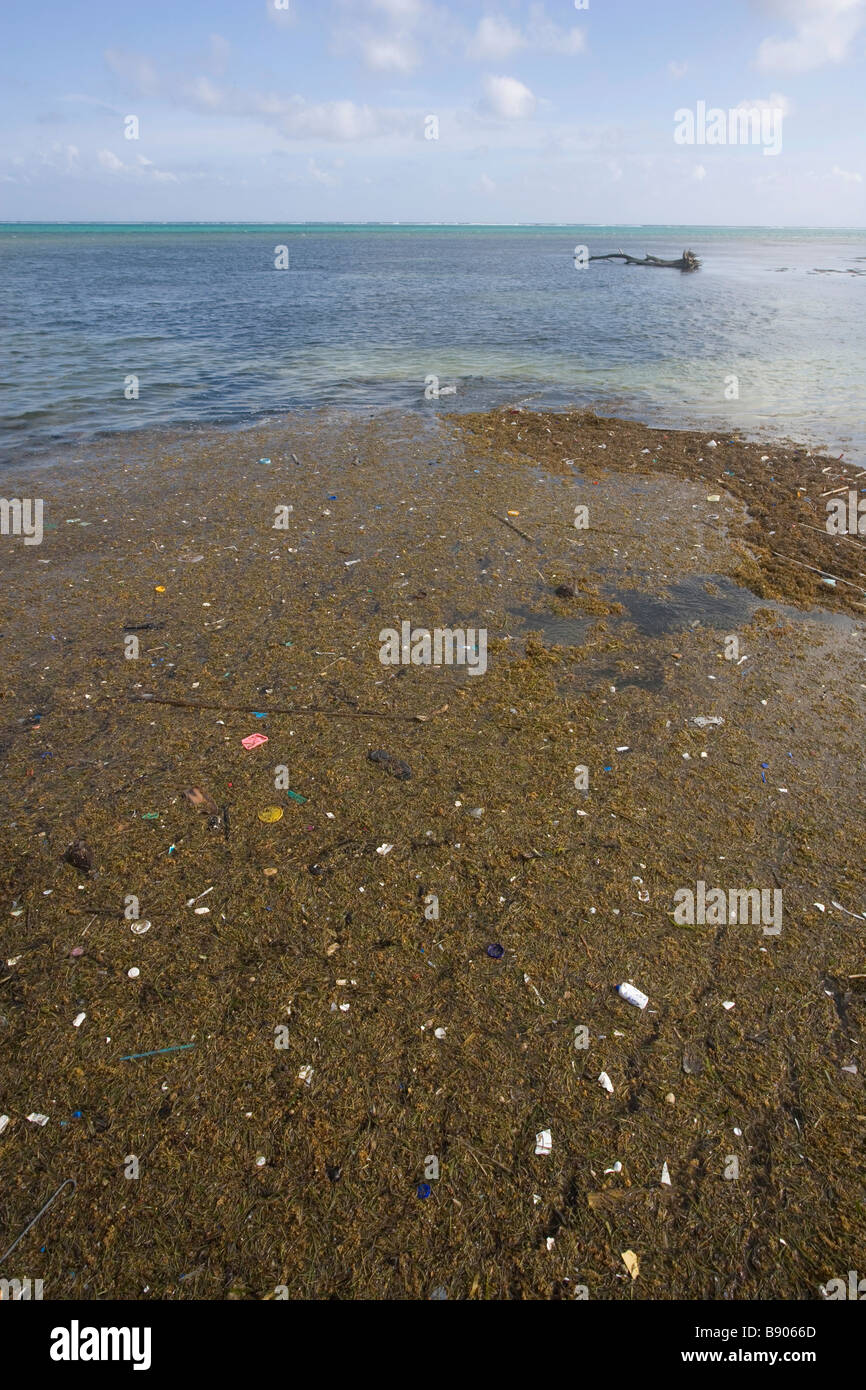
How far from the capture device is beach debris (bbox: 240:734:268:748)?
5918mm

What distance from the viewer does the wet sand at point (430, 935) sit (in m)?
3.08

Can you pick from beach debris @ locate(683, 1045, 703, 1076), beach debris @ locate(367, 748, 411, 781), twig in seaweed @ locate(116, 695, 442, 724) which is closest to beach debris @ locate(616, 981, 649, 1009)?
beach debris @ locate(683, 1045, 703, 1076)

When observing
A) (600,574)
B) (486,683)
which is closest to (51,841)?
(486,683)

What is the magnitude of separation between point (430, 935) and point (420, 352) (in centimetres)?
2440

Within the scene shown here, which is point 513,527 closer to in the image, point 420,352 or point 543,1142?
point 543,1142

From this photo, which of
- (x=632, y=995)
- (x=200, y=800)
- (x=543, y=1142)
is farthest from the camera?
(x=200, y=800)

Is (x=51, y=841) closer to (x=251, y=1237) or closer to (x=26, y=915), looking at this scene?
(x=26, y=915)

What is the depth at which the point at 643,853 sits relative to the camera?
4918 millimetres

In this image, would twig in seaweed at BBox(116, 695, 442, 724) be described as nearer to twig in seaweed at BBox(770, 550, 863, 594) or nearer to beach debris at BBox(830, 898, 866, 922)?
beach debris at BBox(830, 898, 866, 922)

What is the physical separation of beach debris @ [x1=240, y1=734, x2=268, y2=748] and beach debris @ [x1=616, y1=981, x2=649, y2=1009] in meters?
3.45

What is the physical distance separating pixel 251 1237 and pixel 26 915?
249cm

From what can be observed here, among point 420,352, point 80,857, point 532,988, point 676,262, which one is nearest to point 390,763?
point 532,988

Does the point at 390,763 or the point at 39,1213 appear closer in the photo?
the point at 39,1213

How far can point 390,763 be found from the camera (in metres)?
5.73
